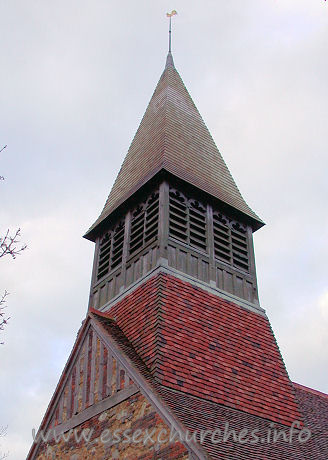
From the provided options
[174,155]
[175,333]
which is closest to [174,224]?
[174,155]

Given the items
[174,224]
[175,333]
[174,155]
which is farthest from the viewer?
[174,155]

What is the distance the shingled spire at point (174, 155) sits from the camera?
14094mm

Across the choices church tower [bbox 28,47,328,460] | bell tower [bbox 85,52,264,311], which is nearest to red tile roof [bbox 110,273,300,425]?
church tower [bbox 28,47,328,460]

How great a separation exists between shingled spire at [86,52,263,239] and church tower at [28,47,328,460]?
0.05 m

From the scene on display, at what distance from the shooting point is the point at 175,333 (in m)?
A: 10.8

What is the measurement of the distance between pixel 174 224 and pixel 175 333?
2829mm

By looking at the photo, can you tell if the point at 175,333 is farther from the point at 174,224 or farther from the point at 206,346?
the point at 174,224

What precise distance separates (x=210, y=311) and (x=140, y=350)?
6.51 ft

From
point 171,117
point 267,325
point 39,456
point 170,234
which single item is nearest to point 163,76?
point 171,117

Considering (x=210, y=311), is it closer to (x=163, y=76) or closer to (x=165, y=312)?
(x=165, y=312)

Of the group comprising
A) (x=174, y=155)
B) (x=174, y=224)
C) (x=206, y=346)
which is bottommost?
(x=206, y=346)

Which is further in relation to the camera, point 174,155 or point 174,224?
point 174,155

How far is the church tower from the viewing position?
910 centimetres

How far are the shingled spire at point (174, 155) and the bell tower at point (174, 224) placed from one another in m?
0.03
